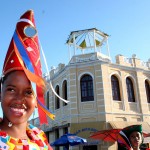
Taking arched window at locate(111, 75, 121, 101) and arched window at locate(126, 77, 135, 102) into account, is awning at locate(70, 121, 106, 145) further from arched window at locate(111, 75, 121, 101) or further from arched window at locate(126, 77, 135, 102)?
arched window at locate(126, 77, 135, 102)

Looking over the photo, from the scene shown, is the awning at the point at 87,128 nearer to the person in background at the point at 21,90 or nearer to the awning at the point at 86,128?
the awning at the point at 86,128

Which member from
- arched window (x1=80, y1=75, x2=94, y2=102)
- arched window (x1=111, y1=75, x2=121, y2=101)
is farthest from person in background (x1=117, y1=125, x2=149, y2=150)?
arched window (x1=111, y1=75, x2=121, y2=101)

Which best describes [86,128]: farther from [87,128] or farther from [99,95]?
[99,95]

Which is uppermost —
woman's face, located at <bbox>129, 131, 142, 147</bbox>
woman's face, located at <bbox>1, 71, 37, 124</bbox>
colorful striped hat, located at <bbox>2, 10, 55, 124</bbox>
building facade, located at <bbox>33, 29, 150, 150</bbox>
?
building facade, located at <bbox>33, 29, 150, 150</bbox>

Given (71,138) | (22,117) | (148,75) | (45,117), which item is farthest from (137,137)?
(148,75)

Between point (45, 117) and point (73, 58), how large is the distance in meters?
16.9

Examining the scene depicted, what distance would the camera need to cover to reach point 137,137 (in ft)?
11.5

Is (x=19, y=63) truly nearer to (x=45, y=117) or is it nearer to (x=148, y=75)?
(x=45, y=117)

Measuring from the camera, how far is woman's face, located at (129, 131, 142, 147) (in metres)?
3.48

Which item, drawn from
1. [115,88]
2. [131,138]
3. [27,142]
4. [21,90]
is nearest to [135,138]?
[131,138]

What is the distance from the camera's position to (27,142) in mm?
1780

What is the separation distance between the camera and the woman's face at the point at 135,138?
11.4ft

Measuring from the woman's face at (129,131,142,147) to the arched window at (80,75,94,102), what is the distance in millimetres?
14241

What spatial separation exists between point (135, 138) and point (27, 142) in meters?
2.17
